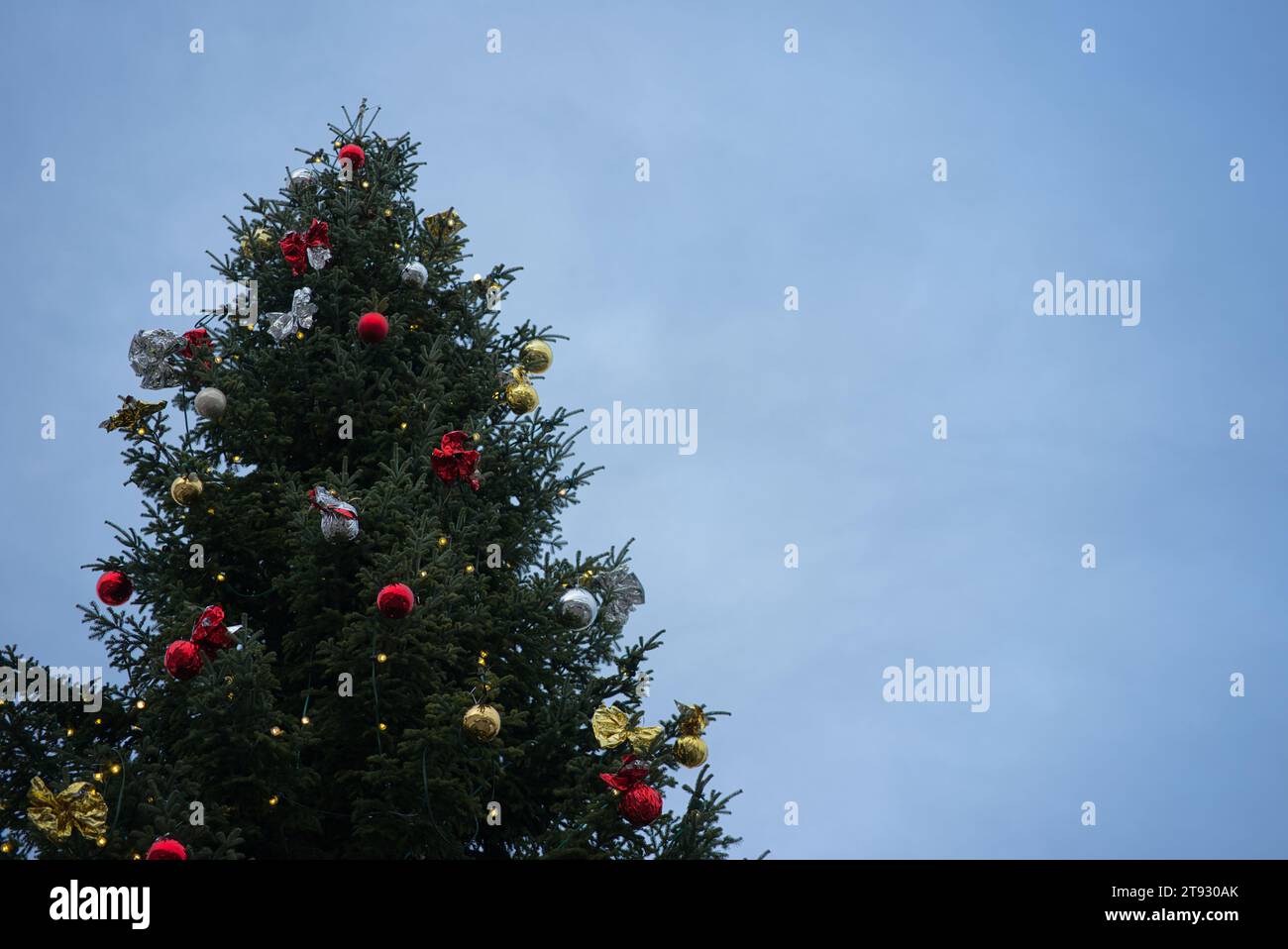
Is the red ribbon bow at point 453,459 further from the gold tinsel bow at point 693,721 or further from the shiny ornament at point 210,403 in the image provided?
the gold tinsel bow at point 693,721

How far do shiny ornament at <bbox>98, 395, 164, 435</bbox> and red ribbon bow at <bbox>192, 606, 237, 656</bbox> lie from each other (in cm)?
190

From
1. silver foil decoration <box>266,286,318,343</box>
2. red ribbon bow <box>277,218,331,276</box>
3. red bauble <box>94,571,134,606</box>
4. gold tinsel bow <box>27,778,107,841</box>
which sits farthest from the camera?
red ribbon bow <box>277,218,331,276</box>

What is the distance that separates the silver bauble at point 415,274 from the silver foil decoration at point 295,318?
852 mm

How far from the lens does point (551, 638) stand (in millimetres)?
7367

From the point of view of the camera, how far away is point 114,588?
679 cm

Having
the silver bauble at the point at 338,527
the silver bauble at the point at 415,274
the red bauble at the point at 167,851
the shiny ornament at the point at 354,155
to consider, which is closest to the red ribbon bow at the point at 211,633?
the silver bauble at the point at 338,527

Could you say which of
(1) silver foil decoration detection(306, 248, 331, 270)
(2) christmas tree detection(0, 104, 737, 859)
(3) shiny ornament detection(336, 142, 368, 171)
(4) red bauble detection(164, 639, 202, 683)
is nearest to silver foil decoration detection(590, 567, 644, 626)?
(2) christmas tree detection(0, 104, 737, 859)

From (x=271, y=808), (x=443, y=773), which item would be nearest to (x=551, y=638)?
(x=443, y=773)

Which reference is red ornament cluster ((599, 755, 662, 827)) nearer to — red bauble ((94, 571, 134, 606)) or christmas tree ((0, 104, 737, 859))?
christmas tree ((0, 104, 737, 859))

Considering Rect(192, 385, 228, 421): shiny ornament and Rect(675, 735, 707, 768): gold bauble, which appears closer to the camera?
Rect(675, 735, 707, 768): gold bauble

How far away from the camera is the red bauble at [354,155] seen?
345 inches

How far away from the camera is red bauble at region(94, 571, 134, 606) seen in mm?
6762
